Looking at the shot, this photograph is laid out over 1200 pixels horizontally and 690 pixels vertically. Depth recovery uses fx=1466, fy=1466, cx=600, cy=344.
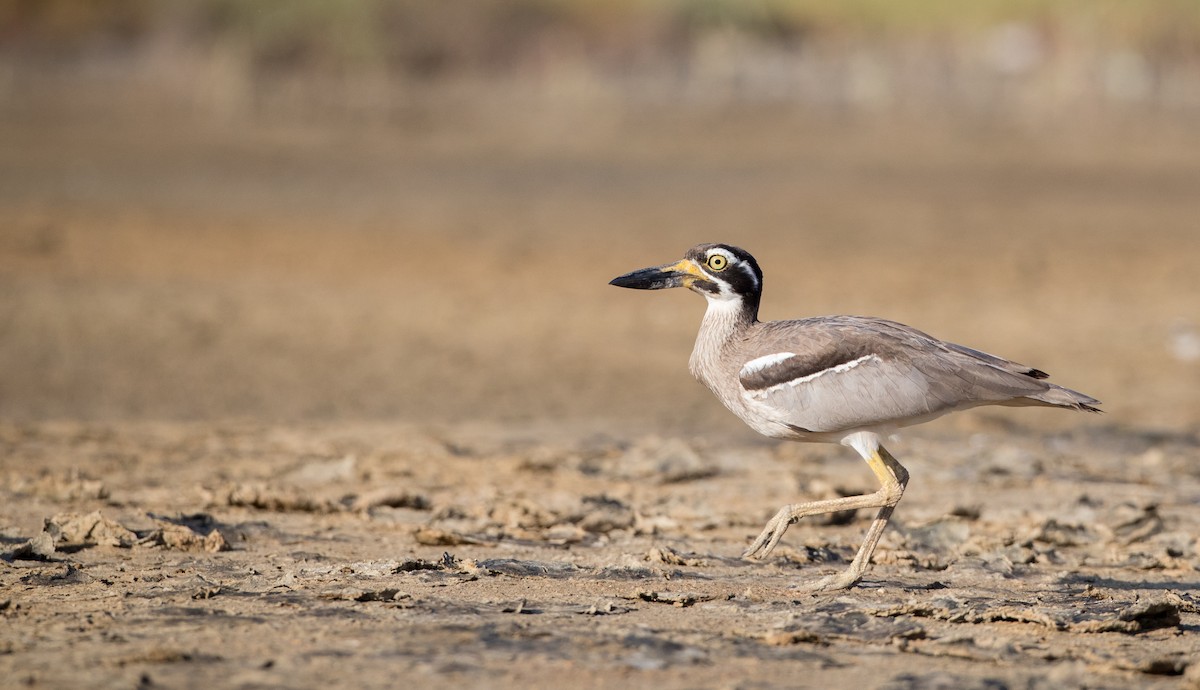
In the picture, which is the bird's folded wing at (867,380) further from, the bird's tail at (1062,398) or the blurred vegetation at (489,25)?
the blurred vegetation at (489,25)

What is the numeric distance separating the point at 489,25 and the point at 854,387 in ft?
133

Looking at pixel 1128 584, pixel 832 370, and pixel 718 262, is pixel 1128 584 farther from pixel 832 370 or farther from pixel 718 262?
pixel 718 262

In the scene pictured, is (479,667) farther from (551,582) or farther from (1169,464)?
(1169,464)

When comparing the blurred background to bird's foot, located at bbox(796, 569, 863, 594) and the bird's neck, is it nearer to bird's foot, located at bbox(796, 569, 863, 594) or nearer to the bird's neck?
the bird's neck

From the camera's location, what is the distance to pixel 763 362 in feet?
20.4

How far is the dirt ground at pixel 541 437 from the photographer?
4953 mm

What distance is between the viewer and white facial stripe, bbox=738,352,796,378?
620cm

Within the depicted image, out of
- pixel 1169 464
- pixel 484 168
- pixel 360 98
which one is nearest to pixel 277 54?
pixel 360 98

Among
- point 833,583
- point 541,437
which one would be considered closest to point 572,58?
point 541,437

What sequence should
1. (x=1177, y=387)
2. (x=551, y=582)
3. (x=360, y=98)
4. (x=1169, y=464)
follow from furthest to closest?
1. (x=360, y=98)
2. (x=1177, y=387)
3. (x=1169, y=464)
4. (x=551, y=582)

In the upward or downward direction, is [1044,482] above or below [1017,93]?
below

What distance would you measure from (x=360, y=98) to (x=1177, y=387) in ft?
91.0

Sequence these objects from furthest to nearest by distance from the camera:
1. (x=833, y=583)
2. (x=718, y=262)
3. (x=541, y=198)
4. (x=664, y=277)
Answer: (x=541, y=198) → (x=664, y=277) → (x=718, y=262) → (x=833, y=583)

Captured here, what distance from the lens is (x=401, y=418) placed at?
441 inches
